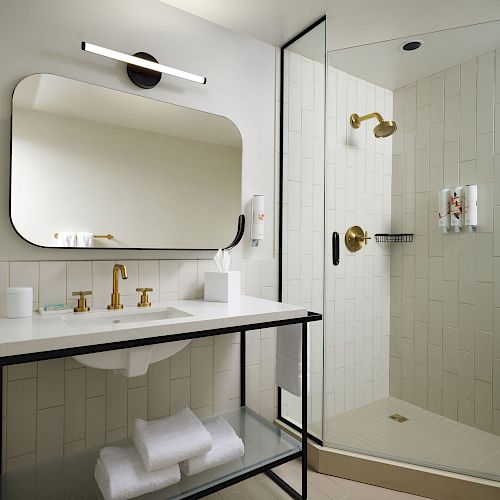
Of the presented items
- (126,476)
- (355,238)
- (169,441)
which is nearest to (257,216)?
(355,238)

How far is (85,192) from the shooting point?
1587mm

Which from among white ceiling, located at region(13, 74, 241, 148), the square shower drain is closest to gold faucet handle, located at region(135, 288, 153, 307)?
white ceiling, located at region(13, 74, 241, 148)

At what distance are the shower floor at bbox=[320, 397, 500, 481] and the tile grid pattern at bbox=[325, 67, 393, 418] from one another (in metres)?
0.08

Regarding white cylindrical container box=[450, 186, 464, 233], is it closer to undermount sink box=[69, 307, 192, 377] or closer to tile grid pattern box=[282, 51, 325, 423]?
tile grid pattern box=[282, 51, 325, 423]

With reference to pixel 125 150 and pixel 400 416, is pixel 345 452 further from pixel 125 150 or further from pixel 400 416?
pixel 125 150

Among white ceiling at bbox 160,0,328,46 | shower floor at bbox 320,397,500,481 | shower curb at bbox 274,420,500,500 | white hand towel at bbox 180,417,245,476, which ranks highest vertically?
white ceiling at bbox 160,0,328,46

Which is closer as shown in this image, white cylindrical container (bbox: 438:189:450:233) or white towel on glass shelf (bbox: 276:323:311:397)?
white towel on glass shelf (bbox: 276:323:311:397)

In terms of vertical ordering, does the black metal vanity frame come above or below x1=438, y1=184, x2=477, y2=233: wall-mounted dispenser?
below

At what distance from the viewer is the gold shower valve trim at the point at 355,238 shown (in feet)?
6.84

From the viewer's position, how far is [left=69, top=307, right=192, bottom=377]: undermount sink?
1.30 metres

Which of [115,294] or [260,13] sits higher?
[260,13]

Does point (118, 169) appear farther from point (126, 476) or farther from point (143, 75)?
point (126, 476)

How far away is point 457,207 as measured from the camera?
6.31 feet

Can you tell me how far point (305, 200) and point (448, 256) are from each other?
819mm
